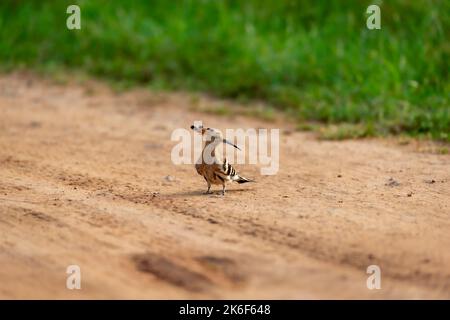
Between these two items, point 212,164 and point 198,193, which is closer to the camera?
point 212,164

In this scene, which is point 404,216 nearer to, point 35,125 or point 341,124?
point 341,124

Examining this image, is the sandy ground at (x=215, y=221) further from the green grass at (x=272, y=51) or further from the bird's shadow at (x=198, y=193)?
the green grass at (x=272, y=51)

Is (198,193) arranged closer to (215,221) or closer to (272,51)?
(215,221)

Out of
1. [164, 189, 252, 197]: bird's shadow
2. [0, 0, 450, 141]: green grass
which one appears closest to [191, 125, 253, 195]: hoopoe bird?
[164, 189, 252, 197]: bird's shadow

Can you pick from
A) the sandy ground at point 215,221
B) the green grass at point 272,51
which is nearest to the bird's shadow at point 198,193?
the sandy ground at point 215,221

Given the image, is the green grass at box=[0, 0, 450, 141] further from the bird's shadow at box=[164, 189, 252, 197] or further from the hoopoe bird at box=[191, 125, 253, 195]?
the hoopoe bird at box=[191, 125, 253, 195]

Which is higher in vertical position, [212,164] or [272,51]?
[272,51]

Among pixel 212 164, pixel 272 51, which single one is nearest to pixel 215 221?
pixel 212 164
